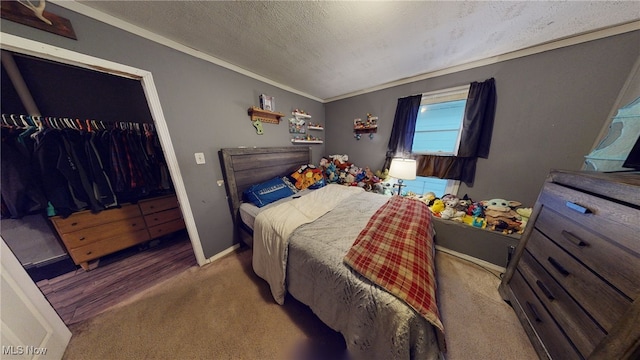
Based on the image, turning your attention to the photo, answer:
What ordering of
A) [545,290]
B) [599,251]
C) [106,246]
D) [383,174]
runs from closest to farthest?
[599,251] < [545,290] < [106,246] < [383,174]

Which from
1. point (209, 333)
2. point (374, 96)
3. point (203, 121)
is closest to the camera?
point (209, 333)

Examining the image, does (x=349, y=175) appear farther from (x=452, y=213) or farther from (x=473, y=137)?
(x=473, y=137)

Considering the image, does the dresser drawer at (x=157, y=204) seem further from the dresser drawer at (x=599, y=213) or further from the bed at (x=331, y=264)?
the dresser drawer at (x=599, y=213)

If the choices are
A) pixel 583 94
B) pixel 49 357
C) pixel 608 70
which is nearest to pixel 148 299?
pixel 49 357

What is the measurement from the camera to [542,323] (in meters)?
1.06

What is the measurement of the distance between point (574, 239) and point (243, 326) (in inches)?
89.6

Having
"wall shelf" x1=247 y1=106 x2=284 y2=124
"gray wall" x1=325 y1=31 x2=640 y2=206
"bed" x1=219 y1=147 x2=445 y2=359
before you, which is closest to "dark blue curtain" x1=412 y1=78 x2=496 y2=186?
"gray wall" x1=325 y1=31 x2=640 y2=206

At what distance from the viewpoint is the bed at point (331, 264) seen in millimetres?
780

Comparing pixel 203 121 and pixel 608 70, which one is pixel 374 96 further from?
pixel 203 121

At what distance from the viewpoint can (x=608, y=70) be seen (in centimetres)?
145

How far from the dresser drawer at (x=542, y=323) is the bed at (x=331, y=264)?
0.71m

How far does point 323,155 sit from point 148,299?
121 inches

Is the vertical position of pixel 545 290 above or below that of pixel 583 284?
below

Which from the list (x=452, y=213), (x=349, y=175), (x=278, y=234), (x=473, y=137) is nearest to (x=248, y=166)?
(x=278, y=234)
